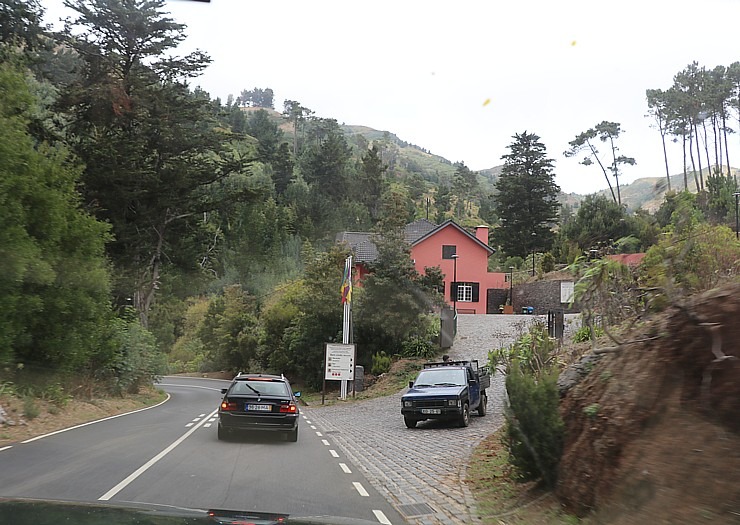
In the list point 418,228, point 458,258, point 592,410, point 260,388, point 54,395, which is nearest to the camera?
point 592,410

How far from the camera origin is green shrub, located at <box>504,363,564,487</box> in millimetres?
8297

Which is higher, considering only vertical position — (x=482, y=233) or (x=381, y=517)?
(x=482, y=233)

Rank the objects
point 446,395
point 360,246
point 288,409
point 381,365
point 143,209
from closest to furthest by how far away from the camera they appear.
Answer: point 288,409
point 446,395
point 143,209
point 381,365
point 360,246

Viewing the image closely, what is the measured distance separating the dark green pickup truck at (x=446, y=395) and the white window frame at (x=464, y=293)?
1488 inches


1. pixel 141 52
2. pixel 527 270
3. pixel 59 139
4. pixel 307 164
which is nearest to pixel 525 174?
pixel 527 270

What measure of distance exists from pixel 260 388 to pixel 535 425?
879 centimetres

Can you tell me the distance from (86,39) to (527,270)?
4467 centimetres

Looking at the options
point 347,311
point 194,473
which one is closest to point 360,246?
point 347,311

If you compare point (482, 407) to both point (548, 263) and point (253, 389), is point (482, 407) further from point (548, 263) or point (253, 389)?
point (548, 263)

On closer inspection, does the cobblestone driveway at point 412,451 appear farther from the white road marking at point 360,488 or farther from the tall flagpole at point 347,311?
the tall flagpole at point 347,311

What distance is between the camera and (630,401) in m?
7.45

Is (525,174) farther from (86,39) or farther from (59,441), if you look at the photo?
(59,441)

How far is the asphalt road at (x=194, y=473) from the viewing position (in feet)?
27.9

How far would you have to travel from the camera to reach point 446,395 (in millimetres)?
19016
